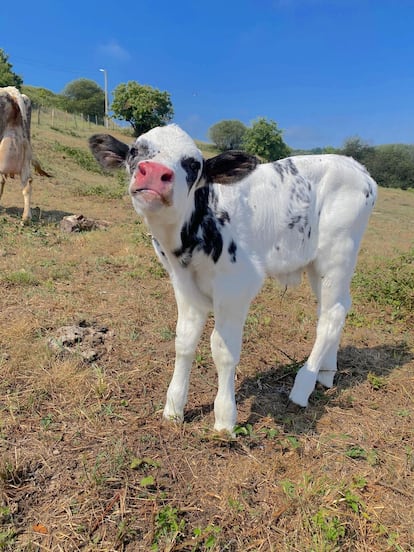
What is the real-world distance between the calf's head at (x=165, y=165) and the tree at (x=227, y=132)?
65.1 metres

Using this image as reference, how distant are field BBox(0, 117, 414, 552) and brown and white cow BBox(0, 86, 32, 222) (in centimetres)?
359

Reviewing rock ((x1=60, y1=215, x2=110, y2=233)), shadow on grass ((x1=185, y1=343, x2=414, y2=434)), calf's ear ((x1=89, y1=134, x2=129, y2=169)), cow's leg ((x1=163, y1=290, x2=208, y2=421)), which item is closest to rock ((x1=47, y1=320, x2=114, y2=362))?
cow's leg ((x1=163, y1=290, x2=208, y2=421))

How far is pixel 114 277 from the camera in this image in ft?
19.5

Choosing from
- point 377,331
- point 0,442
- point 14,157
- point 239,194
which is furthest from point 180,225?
point 14,157

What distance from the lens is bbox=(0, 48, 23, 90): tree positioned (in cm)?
3349

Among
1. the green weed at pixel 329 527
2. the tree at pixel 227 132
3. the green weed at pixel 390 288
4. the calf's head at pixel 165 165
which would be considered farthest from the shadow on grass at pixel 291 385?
the tree at pixel 227 132

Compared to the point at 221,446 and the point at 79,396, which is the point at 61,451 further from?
the point at 221,446

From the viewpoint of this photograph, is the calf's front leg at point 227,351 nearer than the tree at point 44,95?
Yes

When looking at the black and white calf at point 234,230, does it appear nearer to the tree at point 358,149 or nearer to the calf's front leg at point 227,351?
the calf's front leg at point 227,351

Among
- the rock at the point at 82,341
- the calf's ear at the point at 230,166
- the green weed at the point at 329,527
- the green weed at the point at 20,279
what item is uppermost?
the calf's ear at the point at 230,166

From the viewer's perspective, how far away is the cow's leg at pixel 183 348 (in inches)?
118

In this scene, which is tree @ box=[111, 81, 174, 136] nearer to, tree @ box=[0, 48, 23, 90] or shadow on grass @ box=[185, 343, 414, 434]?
tree @ box=[0, 48, 23, 90]

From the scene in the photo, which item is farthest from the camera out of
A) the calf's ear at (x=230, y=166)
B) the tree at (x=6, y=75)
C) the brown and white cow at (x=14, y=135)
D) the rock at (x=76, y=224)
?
the tree at (x=6, y=75)

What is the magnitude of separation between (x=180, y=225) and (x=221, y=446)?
58.6 inches
